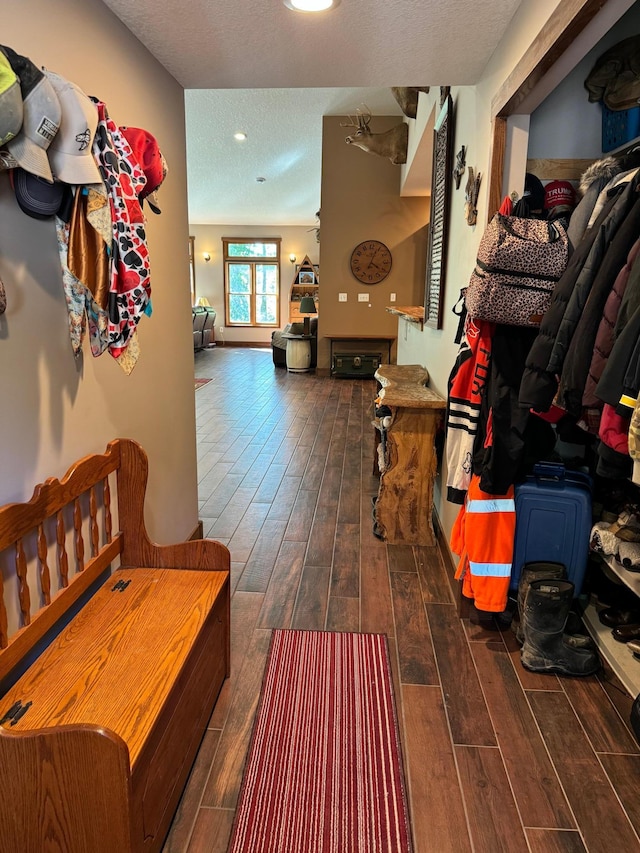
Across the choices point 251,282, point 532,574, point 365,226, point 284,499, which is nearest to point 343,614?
point 532,574

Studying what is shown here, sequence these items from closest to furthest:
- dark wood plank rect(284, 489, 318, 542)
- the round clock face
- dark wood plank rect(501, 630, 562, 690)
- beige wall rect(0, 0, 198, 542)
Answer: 1. beige wall rect(0, 0, 198, 542)
2. dark wood plank rect(501, 630, 562, 690)
3. dark wood plank rect(284, 489, 318, 542)
4. the round clock face

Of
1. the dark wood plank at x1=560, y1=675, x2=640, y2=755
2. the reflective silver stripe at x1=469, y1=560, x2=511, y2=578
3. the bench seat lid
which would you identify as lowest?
the dark wood plank at x1=560, y1=675, x2=640, y2=755

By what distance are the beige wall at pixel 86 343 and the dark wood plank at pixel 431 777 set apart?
125cm

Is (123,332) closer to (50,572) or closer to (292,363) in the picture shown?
(50,572)

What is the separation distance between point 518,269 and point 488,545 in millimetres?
1033

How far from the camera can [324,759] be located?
164 cm

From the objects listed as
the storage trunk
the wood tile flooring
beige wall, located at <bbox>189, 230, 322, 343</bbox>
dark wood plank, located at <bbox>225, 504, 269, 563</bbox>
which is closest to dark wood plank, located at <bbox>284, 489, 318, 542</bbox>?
the wood tile flooring

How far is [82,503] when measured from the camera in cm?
172

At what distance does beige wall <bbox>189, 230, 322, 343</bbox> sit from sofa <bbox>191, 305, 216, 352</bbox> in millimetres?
840

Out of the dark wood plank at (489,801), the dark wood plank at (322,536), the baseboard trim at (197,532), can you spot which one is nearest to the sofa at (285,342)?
the dark wood plank at (322,536)

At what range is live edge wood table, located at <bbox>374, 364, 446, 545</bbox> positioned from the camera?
2.99 metres

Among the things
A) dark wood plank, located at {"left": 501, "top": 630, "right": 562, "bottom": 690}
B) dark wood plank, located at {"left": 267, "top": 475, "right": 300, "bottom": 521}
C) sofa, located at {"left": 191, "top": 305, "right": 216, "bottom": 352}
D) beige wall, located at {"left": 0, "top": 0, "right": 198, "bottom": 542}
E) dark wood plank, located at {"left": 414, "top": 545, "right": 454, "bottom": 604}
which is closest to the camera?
beige wall, located at {"left": 0, "top": 0, "right": 198, "bottom": 542}

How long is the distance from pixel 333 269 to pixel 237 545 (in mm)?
6277

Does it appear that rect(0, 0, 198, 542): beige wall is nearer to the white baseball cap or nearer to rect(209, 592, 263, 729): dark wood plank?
the white baseball cap
